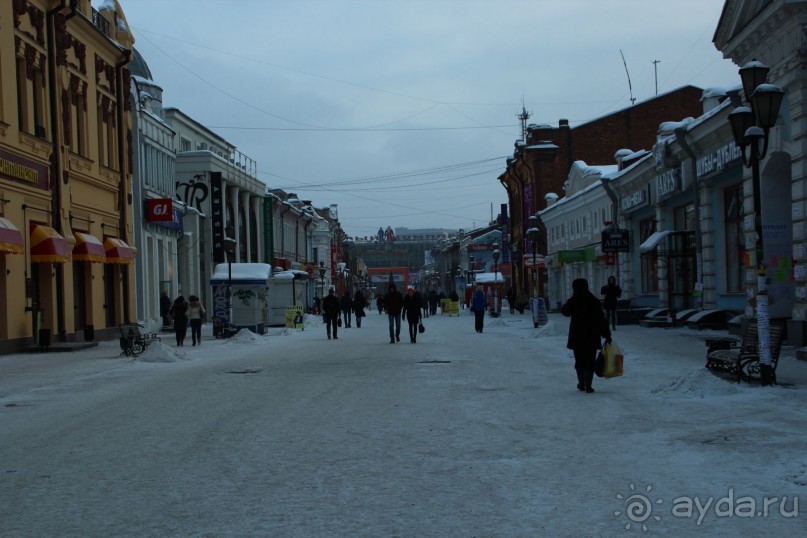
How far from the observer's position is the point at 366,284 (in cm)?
17588

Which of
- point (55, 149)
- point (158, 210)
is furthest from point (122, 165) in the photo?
point (55, 149)

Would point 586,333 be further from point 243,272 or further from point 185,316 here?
point 243,272

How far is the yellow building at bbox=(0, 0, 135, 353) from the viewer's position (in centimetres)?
2547

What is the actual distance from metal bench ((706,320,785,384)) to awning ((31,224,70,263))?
19062mm

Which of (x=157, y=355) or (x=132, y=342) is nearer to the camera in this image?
(x=157, y=355)

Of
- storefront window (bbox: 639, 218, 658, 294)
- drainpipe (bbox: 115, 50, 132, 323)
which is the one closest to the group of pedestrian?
drainpipe (bbox: 115, 50, 132, 323)

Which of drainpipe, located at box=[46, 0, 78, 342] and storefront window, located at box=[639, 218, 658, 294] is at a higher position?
drainpipe, located at box=[46, 0, 78, 342]

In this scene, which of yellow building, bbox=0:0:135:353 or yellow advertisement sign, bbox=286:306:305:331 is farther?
yellow advertisement sign, bbox=286:306:305:331

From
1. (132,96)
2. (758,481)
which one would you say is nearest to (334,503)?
(758,481)

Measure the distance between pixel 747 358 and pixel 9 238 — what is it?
59.9 feet

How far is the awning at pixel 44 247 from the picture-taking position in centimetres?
2671

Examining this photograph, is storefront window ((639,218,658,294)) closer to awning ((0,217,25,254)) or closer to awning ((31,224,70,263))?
awning ((31,224,70,263))

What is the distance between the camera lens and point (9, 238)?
23812 mm

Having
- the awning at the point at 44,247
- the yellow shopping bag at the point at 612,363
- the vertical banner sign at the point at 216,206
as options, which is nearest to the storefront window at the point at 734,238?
the yellow shopping bag at the point at 612,363
